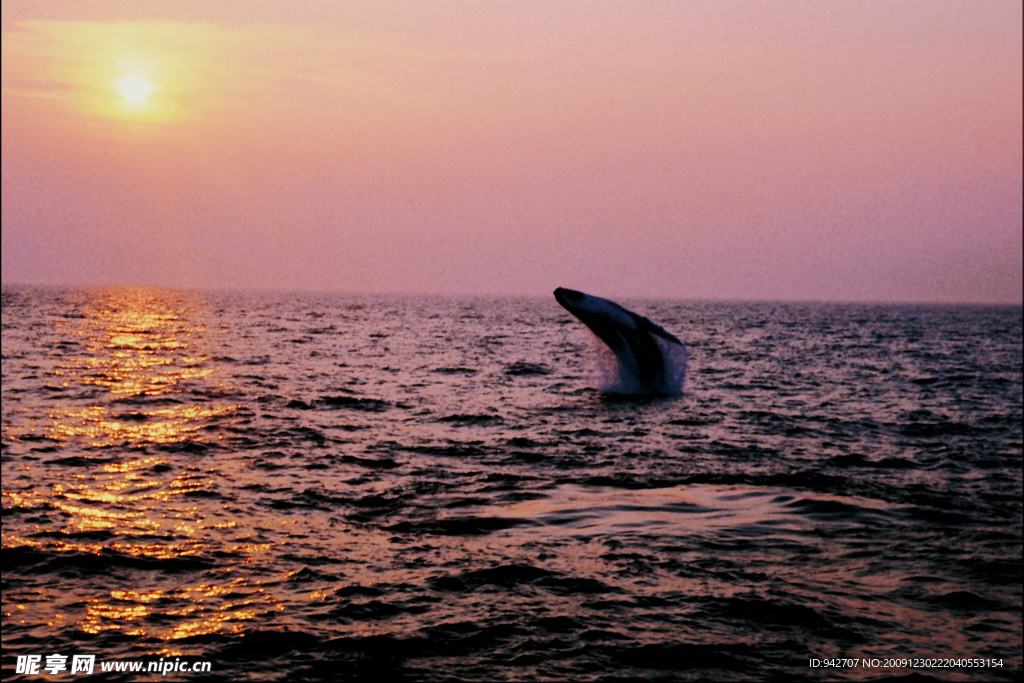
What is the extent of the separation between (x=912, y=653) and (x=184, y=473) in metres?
11.0

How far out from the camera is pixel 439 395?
1040 inches

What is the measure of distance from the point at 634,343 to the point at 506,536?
16901 millimetres

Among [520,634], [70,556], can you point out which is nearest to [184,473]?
[70,556]

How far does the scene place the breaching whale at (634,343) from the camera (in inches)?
1003

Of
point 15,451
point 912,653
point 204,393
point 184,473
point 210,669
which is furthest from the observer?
point 204,393

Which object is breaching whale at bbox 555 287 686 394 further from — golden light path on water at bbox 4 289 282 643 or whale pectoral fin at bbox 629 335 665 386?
golden light path on water at bbox 4 289 282 643

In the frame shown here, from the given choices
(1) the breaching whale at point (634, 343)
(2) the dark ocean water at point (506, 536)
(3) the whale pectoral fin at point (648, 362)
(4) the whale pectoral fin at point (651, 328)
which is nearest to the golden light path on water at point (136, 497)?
(2) the dark ocean water at point (506, 536)

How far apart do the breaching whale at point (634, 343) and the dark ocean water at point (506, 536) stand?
2.37 meters

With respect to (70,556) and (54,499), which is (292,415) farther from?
(70,556)

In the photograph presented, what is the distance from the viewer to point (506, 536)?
1086 cm

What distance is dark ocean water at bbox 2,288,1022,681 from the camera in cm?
745

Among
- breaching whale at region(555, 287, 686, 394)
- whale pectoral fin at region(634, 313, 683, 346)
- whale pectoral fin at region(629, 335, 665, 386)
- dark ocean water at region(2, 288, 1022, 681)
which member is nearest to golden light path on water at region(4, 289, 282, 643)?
dark ocean water at region(2, 288, 1022, 681)

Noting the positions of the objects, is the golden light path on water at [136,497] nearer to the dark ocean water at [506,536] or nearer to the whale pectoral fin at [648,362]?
the dark ocean water at [506,536]

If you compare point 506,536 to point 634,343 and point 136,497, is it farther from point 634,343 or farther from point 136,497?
point 634,343
